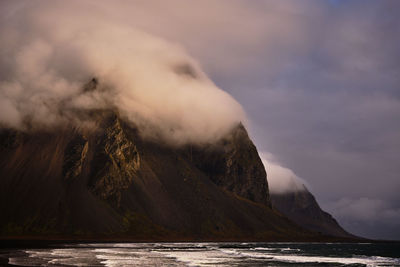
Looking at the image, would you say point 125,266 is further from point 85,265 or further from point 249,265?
point 249,265

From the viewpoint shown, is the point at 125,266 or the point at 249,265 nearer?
the point at 125,266

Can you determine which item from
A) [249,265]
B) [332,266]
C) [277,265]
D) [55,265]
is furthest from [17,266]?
[332,266]

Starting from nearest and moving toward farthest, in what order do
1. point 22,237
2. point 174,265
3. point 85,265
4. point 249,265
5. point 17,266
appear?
point 17,266 < point 85,265 < point 174,265 < point 249,265 < point 22,237

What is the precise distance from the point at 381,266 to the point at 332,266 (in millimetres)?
9737

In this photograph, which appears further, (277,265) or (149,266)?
(277,265)

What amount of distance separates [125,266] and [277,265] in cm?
2804

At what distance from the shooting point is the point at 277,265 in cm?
8244

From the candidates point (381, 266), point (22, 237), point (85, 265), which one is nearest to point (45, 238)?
point (22, 237)

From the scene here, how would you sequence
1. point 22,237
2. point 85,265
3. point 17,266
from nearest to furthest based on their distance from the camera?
point 17,266 → point 85,265 → point 22,237

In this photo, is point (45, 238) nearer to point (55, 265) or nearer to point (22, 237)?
point (22, 237)

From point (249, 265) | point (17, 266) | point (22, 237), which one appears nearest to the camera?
point (17, 266)

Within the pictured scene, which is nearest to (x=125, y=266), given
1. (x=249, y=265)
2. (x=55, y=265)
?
(x=55, y=265)

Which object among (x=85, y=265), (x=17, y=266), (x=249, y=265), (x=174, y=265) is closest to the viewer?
(x=17, y=266)

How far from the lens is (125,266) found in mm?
71750
